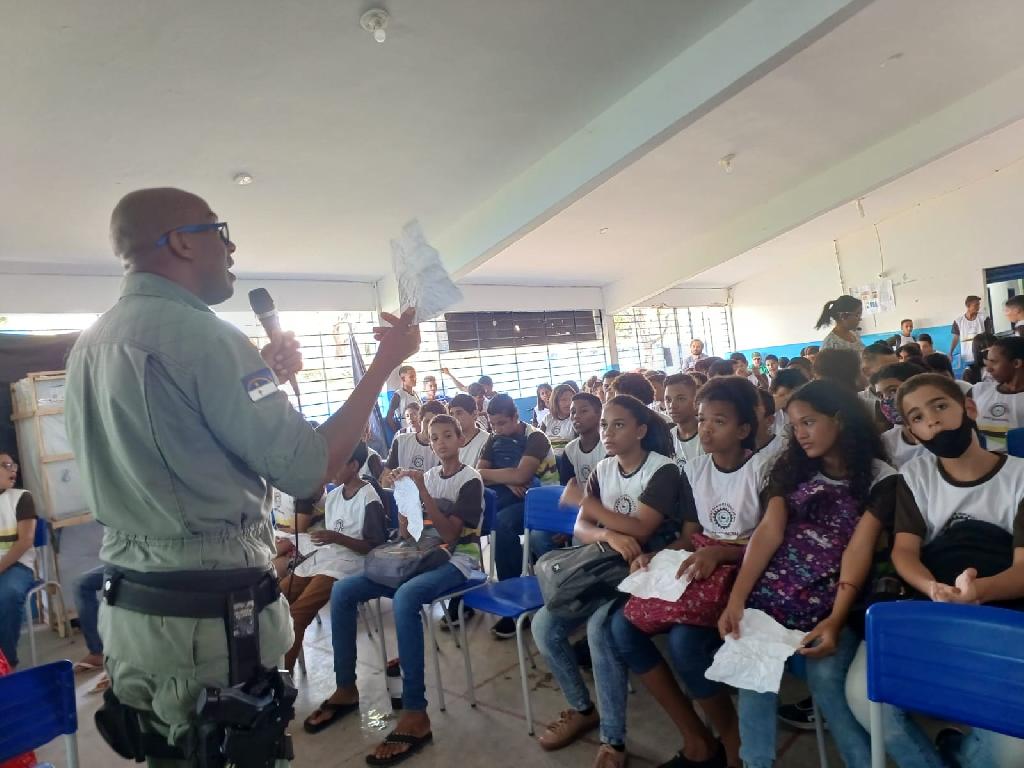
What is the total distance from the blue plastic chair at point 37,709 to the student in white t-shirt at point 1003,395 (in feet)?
13.2

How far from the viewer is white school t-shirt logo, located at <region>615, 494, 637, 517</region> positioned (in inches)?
99.5

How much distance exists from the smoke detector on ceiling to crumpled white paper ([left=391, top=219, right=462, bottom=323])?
7.26 ft

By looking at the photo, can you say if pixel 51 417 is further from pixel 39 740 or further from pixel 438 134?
pixel 39 740

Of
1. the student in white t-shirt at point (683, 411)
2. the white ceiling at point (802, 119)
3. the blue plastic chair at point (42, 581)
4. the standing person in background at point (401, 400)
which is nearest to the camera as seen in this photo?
the student in white t-shirt at point (683, 411)

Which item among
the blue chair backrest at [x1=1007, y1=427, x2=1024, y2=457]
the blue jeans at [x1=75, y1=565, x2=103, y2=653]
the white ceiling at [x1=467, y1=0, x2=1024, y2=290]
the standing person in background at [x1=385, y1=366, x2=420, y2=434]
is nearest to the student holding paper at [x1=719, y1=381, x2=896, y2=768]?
the blue chair backrest at [x1=1007, y1=427, x2=1024, y2=457]

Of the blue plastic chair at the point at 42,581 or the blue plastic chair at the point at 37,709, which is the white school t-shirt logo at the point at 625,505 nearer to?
the blue plastic chair at the point at 37,709

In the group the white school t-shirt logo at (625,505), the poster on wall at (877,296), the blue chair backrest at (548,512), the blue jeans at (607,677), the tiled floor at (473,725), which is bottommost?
the tiled floor at (473,725)

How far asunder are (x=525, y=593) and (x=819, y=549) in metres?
1.29

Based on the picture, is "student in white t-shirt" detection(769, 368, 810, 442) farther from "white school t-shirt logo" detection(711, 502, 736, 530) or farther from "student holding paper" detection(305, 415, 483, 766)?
"student holding paper" detection(305, 415, 483, 766)

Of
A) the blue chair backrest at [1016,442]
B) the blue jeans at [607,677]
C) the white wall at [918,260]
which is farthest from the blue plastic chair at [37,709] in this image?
the white wall at [918,260]

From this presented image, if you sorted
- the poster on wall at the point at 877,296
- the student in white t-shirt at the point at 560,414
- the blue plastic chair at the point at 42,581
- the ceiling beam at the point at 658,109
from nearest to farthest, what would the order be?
the ceiling beam at the point at 658,109, the blue plastic chair at the point at 42,581, the student in white t-shirt at the point at 560,414, the poster on wall at the point at 877,296

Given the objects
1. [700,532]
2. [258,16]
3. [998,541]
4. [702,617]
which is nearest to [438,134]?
[258,16]

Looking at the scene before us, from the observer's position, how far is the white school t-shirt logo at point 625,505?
2527 millimetres

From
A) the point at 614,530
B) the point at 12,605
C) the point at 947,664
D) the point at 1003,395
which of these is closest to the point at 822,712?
the point at 947,664
